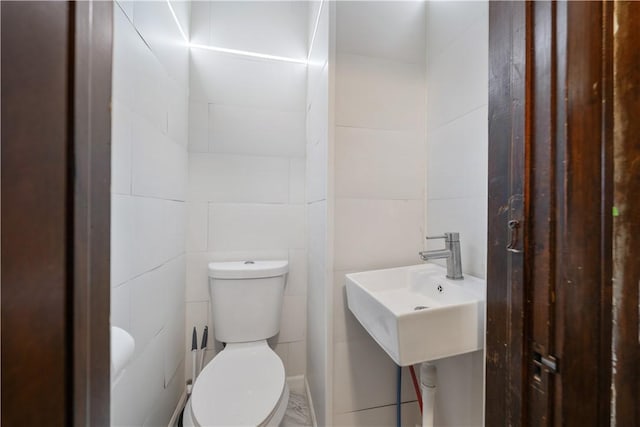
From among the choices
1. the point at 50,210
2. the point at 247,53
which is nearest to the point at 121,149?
the point at 50,210

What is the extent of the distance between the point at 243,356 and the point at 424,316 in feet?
3.19

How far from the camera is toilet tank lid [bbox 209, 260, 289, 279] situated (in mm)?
1365

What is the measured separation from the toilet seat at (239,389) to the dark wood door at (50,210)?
0.74 meters

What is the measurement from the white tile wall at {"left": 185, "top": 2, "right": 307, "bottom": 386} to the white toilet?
0.13 meters

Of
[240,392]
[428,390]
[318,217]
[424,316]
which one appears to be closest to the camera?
[424,316]

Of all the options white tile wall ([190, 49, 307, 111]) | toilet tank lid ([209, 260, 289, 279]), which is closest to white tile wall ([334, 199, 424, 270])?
toilet tank lid ([209, 260, 289, 279])

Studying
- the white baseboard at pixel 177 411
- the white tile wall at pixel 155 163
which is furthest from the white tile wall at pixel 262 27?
the white baseboard at pixel 177 411

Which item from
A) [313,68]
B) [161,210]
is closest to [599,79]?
[313,68]

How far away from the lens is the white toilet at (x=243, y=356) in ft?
3.05

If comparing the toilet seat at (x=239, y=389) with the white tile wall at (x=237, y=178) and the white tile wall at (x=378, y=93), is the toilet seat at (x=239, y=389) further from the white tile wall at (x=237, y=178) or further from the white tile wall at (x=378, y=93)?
the white tile wall at (x=378, y=93)

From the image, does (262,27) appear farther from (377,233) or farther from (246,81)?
(377,233)

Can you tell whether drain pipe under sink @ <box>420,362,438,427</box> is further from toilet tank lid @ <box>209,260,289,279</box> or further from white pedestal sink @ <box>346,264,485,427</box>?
toilet tank lid @ <box>209,260,289,279</box>

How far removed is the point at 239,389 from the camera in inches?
41.0

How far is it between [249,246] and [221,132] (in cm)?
70
